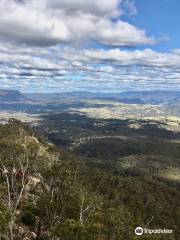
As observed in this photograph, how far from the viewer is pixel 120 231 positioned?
4176 inches

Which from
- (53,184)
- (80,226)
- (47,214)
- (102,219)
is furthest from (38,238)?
(53,184)

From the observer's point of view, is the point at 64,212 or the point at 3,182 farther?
the point at 3,182

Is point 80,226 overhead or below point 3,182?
overhead

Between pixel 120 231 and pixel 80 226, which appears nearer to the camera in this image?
pixel 80 226

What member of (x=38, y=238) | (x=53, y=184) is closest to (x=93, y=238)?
(x=38, y=238)

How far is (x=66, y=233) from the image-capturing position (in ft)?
284

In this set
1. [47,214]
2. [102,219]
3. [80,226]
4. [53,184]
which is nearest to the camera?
[80,226]

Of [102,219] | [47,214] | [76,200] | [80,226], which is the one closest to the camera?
[80,226]

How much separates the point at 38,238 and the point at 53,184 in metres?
62.1

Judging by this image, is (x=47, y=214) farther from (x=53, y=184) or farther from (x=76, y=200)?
(x=53, y=184)

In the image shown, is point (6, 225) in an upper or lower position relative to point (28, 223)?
upper

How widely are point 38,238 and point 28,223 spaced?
14.2 m

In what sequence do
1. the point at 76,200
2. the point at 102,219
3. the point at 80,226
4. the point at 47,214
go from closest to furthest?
the point at 80,226 < the point at 102,219 < the point at 47,214 < the point at 76,200

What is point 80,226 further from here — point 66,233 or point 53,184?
point 53,184
